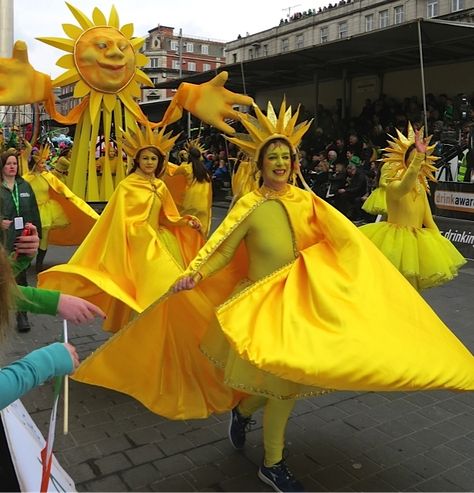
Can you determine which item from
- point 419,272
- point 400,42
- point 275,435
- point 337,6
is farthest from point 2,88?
point 337,6

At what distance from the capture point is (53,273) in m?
4.29

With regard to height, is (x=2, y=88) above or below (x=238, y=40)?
below

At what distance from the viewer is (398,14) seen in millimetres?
37344

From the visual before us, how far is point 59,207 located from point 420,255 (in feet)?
16.9

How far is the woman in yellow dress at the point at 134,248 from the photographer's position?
4.24 meters

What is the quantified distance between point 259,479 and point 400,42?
14.5 m

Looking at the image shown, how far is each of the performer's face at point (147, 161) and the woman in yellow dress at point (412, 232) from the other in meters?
2.06

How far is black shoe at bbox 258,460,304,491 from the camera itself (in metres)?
2.95

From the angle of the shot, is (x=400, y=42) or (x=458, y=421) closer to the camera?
(x=458, y=421)

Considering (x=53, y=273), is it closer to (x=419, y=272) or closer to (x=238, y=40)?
(x=419, y=272)

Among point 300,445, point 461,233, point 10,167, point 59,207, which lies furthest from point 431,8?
point 300,445

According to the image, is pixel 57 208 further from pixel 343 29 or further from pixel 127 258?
pixel 343 29

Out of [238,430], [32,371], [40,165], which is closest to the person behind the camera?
[32,371]

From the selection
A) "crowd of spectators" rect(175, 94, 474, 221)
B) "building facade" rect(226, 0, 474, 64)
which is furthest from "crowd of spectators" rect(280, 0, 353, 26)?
"crowd of spectators" rect(175, 94, 474, 221)
